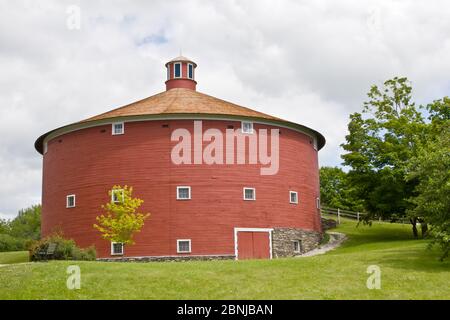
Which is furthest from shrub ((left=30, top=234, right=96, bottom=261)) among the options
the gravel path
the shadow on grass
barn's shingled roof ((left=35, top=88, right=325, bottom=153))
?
the shadow on grass

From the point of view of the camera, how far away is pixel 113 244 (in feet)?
115

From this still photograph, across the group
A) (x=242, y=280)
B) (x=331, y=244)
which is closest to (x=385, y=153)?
(x=331, y=244)

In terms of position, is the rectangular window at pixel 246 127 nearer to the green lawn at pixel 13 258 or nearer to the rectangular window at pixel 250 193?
the rectangular window at pixel 250 193

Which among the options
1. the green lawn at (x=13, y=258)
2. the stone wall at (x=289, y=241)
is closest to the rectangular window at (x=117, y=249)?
the green lawn at (x=13, y=258)

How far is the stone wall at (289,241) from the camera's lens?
36.6m

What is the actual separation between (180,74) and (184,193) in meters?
11.1

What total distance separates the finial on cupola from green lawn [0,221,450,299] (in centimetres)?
2079

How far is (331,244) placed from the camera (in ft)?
134

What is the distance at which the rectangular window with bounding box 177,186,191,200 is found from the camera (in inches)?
1389

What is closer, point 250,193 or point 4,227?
point 250,193

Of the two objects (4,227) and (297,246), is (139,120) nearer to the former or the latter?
(297,246)

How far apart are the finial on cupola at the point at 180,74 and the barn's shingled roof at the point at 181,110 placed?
6.85 ft
